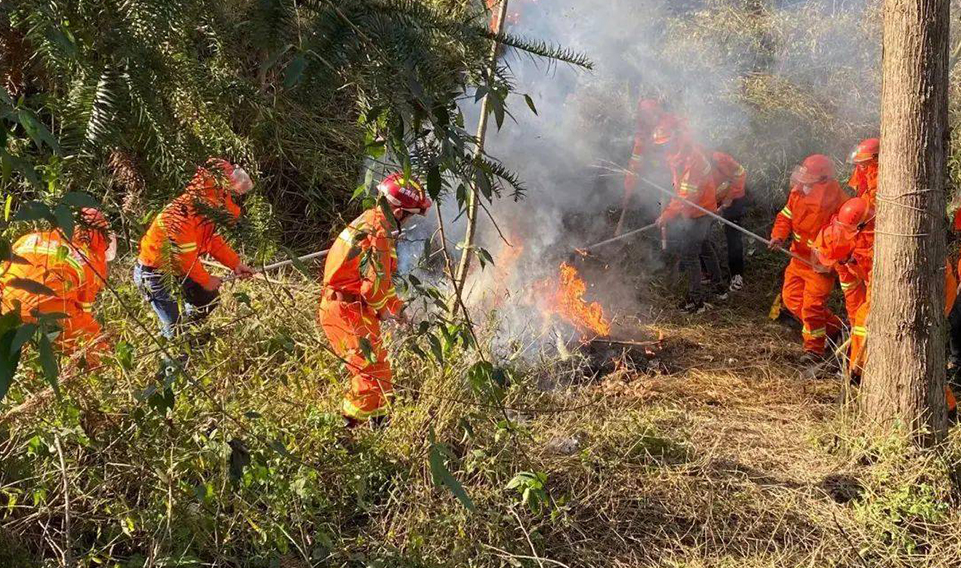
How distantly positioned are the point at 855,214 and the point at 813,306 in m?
0.97

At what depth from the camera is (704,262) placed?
8.46 metres

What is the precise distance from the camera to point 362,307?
4699 mm

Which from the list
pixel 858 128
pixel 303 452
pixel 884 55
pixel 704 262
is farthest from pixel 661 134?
pixel 303 452

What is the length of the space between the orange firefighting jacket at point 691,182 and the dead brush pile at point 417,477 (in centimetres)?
347

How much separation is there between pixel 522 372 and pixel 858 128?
19.8ft

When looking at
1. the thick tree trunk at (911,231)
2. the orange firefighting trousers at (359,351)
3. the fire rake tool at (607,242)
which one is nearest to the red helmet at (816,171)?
the fire rake tool at (607,242)

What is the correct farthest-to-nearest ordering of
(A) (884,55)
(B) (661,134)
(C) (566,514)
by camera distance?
(B) (661,134) → (A) (884,55) → (C) (566,514)

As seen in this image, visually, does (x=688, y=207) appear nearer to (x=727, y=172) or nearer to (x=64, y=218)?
→ (x=727, y=172)

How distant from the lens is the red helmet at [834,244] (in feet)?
20.0

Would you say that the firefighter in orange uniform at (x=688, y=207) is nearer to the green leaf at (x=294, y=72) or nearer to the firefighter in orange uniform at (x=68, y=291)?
the firefighter in orange uniform at (x=68, y=291)

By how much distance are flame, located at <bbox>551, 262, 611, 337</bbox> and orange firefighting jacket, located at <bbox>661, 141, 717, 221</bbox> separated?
4.94 feet

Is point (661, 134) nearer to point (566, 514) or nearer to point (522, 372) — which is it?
point (522, 372)

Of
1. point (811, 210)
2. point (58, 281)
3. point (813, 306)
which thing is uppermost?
point (58, 281)

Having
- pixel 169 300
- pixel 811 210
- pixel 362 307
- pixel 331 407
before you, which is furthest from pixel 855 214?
pixel 169 300
